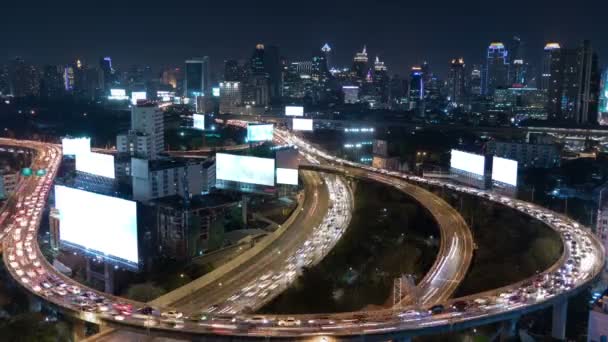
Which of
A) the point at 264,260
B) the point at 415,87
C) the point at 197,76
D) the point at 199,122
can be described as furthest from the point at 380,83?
the point at 264,260

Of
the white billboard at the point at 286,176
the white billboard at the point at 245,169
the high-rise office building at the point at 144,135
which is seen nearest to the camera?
the white billboard at the point at 245,169

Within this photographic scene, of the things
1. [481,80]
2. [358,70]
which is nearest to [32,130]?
[358,70]

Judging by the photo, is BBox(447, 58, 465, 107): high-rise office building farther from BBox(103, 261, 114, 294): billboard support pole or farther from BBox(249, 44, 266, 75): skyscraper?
BBox(103, 261, 114, 294): billboard support pole

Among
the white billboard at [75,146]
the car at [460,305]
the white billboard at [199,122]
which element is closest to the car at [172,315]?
the car at [460,305]

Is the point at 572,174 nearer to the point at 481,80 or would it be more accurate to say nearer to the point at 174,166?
the point at 174,166

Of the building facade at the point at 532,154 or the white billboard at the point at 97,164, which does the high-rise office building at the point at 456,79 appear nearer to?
the building facade at the point at 532,154

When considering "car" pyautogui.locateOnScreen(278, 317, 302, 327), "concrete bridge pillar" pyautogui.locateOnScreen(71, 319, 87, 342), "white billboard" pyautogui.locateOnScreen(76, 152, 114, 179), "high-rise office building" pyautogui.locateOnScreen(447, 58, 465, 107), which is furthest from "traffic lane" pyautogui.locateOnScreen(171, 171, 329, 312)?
"high-rise office building" pyautogui.locateOnScreen(447, 58, 465, 107)
